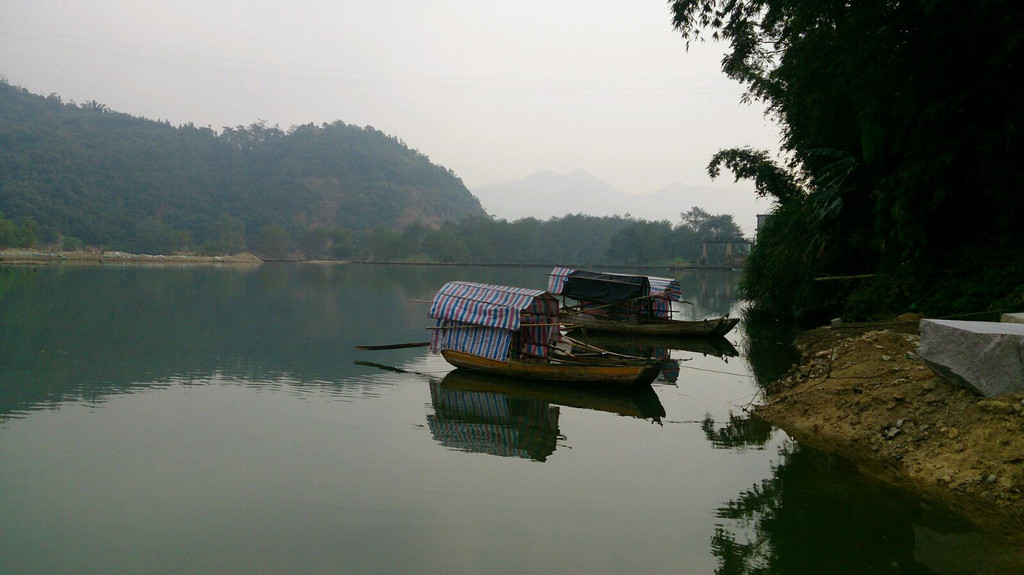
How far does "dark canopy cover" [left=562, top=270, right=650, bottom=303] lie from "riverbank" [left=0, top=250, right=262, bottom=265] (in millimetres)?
51007

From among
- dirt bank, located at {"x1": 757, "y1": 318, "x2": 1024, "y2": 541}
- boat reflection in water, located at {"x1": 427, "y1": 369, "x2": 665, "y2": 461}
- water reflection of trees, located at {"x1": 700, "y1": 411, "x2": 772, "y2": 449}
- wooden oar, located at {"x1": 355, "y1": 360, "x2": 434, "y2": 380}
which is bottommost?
wooden oar, located at {"x1": 355, "y1": 360, "x2": 434, "y2": 380}

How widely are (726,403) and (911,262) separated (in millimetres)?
5412

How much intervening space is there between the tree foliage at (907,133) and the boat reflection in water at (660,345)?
11.6 ft

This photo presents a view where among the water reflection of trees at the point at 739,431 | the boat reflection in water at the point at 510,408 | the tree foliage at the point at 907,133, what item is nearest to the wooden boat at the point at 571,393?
the boat reflection in water at the point at 510,408

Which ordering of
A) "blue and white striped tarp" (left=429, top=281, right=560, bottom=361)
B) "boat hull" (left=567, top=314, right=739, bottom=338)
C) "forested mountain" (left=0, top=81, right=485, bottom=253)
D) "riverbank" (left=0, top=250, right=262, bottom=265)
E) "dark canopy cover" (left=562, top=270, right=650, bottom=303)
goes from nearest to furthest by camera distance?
"blue and white striped tarp" (left=429, top=281, right=560, bottom=361), "boat hull" (left=567, top=314, right=739, bottom=338), "dark canopy cover" (left=562, top=270, right=650, bottom=303), "riverbank" (left=0, top=250, right=262, bottom=265), "forested mountain" (left=0, top=81, right=485, bottom=253)

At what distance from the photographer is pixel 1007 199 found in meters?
10.9

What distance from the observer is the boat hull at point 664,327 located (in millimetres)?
19672

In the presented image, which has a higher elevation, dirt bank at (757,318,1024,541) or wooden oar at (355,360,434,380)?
dirt bank at (757,318,1024,541)

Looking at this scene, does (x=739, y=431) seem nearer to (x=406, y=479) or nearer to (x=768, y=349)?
(x=406, y=479)

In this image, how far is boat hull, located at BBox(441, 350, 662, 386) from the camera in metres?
11.7

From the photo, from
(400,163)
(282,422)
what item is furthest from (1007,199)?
(400,163)

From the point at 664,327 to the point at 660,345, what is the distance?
3.42 ft

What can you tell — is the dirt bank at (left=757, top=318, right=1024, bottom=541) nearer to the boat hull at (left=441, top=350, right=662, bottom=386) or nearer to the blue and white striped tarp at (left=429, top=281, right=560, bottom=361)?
the boat hull at (left=441, top=350, right=662, bottom=386)

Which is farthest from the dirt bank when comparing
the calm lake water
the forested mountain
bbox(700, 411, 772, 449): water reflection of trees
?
the forested mountain
